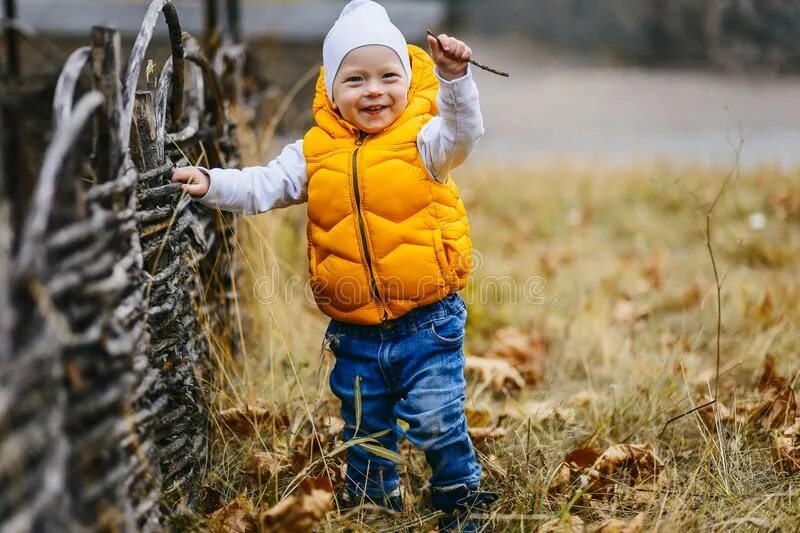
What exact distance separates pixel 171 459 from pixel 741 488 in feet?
4.19

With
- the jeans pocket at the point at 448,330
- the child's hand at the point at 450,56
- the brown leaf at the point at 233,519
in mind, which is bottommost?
the brown leaf at the point at 233,519

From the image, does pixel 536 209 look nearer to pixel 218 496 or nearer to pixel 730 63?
pixel 218 496

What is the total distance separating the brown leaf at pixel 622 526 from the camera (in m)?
1.85

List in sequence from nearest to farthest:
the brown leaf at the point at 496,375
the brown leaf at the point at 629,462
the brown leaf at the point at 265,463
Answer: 1. the brown leaf at the point at 265,463
2. the brown leaf at the point at 629,462
3. the brown leaf at the point at 496,375

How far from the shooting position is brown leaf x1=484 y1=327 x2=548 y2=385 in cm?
301

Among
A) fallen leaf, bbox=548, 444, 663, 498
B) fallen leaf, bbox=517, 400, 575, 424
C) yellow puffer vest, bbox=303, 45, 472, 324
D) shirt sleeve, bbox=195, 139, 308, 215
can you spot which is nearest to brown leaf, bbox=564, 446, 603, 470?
fallen leaf, bbox=548, 444, 663, 498

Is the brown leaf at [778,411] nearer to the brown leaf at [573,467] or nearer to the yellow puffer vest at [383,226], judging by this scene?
the brown leaf at [573,467]

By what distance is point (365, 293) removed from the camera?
199cm

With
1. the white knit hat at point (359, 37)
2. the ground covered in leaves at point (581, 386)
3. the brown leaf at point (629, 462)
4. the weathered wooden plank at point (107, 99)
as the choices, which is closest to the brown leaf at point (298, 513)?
the ground covered in leaves at point (581, 386)

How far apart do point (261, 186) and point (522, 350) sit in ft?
4.68

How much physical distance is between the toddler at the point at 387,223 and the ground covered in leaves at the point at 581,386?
18cm

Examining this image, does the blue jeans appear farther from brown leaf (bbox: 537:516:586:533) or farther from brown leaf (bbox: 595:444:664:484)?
brown leaf (bbox: 595:444:664:484)

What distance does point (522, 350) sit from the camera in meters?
3.17

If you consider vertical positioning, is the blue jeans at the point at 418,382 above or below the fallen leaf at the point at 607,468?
above
